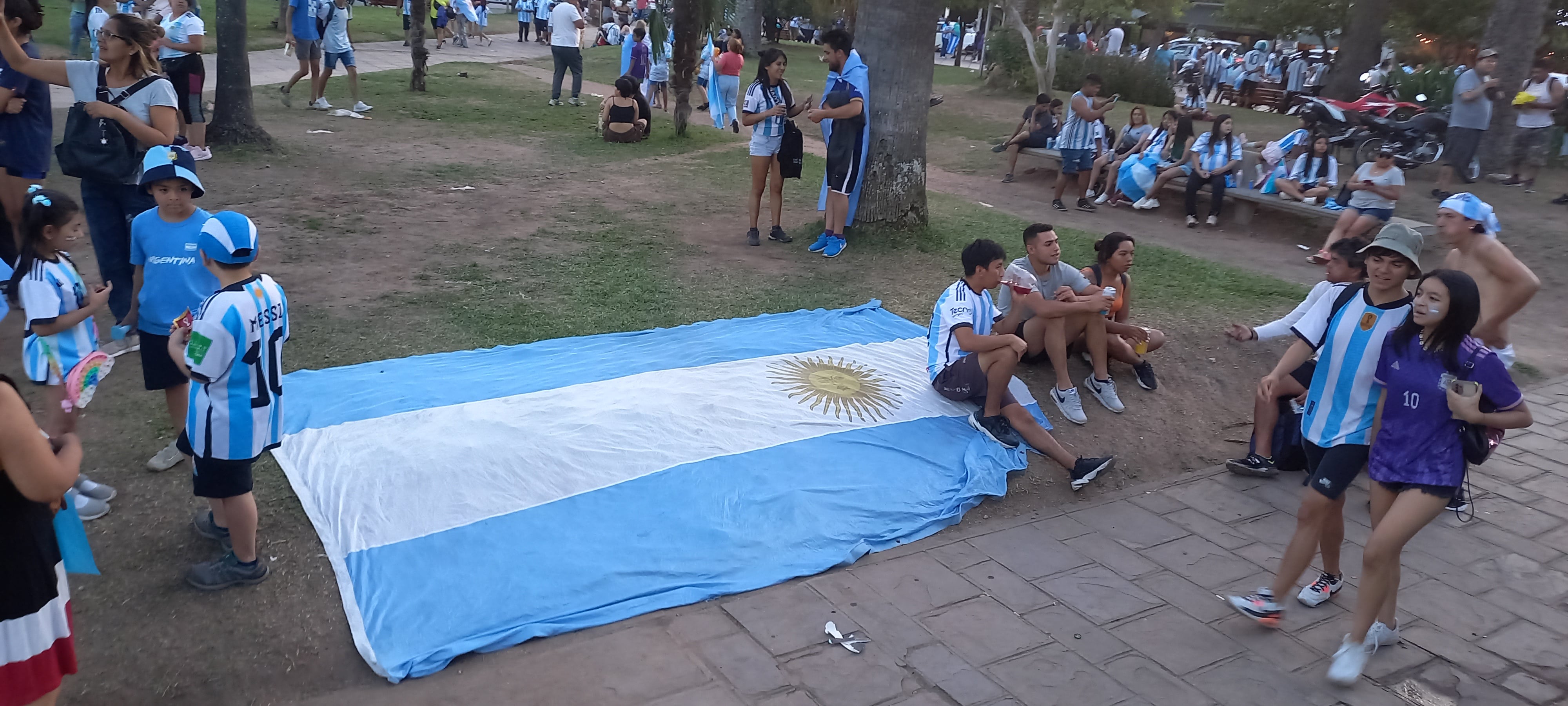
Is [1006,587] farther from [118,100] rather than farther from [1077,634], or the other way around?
[118,100]

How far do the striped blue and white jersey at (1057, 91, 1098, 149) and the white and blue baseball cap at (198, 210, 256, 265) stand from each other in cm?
984

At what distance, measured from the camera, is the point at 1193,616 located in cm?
401

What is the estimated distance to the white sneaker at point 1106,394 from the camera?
5.86 m

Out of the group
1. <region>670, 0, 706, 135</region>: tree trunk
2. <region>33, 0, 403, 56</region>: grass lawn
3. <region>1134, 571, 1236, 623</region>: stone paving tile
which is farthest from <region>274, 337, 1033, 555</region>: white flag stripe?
<region>33, 0, 403, 56</region>: grass lawn

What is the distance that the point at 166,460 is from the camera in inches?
170

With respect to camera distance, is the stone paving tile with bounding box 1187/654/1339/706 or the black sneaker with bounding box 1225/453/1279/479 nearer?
the stone paving tile with bounding box 1187/654/1339/706

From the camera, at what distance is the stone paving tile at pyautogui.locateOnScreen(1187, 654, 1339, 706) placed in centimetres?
348

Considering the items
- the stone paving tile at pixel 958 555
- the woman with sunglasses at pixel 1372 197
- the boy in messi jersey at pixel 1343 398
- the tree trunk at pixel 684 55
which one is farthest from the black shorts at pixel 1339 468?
the tree trunk at pixel 684 55

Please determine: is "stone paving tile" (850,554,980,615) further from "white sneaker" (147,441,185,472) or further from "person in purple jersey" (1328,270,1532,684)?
"white sneaker" (147,441,185,472)

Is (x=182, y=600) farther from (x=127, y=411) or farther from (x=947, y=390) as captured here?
(x=947, y=390)

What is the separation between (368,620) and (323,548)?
544 mm

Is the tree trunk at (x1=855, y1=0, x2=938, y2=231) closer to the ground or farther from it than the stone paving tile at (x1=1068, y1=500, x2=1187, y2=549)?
farther from it

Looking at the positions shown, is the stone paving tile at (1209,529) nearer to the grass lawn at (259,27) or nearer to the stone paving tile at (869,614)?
the stone paving tile at (869,614)

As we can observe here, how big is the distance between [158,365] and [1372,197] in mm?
9340
